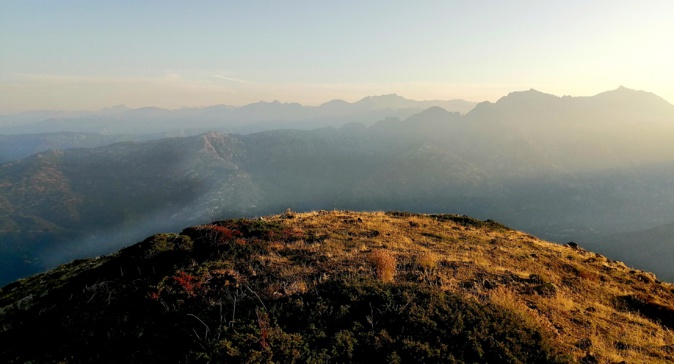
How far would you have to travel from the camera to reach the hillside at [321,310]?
10.8m

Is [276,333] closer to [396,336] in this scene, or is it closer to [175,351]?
[175,351]

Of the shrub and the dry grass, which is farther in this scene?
the shrub

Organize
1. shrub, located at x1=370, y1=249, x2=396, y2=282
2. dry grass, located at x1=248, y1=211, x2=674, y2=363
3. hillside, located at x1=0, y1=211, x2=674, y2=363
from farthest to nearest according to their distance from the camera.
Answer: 1. shrub, located at x1=370, y1=249, x2=396, y2=282
2. dry grass, located at x1=248, y1=211, x2=674, y2=363
3. hillside, located at x1=0, y1=211, x2=674, y2=363

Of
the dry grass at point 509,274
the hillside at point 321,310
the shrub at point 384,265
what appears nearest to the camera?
the hillside at point 321,310

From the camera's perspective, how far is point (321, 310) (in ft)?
40.7

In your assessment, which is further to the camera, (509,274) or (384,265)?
(509,274)

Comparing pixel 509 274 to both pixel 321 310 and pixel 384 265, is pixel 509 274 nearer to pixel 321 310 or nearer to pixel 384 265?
pixel 384 265

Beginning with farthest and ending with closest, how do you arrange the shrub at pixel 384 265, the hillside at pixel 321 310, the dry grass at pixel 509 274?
the shrub at pixel 384 265, the dry grass at pixel 509 274, the hillside at pixel 321 310

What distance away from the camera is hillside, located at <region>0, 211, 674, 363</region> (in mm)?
10836

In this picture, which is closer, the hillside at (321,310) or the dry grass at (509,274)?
Result: the hillside at (321,310)

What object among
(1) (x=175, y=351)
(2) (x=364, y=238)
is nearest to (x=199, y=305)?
(1) (x=175, y=351)

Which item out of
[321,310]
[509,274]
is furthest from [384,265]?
[509,274]

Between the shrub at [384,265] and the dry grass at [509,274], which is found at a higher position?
A: the shrub at [384,265]

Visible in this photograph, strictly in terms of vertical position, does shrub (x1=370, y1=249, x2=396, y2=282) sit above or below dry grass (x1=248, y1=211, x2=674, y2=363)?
above
